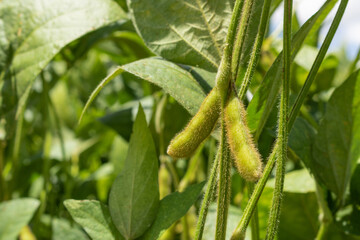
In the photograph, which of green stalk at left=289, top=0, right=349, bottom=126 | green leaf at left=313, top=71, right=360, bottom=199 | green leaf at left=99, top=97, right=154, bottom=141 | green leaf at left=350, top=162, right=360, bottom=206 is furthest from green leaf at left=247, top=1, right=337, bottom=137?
green leaf at left=99, top=97, right=154, bottom=141

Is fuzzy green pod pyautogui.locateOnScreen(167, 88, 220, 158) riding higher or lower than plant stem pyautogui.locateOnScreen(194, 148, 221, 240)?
higher

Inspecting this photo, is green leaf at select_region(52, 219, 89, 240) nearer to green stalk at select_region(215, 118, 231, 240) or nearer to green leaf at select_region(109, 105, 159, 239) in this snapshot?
green leaf at select_region(109, 105, 159, 239)

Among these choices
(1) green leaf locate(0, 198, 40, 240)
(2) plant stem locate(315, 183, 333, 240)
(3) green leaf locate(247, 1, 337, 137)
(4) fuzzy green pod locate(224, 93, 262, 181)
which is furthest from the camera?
(1) green leaf locate(0, 198, 40, 240)

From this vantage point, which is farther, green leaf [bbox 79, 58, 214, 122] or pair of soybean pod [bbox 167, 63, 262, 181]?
green leaf [bbox 79, 58, 214, 122]

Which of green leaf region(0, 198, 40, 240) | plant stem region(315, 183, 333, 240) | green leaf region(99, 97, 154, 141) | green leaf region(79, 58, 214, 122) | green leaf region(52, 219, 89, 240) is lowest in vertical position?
green leaf region(52, 219, 89, 240)

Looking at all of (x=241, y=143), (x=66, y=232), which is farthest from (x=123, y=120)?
(x=241, y=143)

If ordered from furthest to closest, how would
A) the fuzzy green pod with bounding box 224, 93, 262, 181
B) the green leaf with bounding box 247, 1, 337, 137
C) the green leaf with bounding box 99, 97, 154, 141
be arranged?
1. the green leaf with bounding box 99, 97, 154, 141
2. the green leaf with bounding box 247, 1, 337, 137
3. the fuzzy green pod with bounding box 224, 93, 262, 181

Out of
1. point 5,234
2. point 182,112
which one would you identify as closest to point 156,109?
point 182,112
